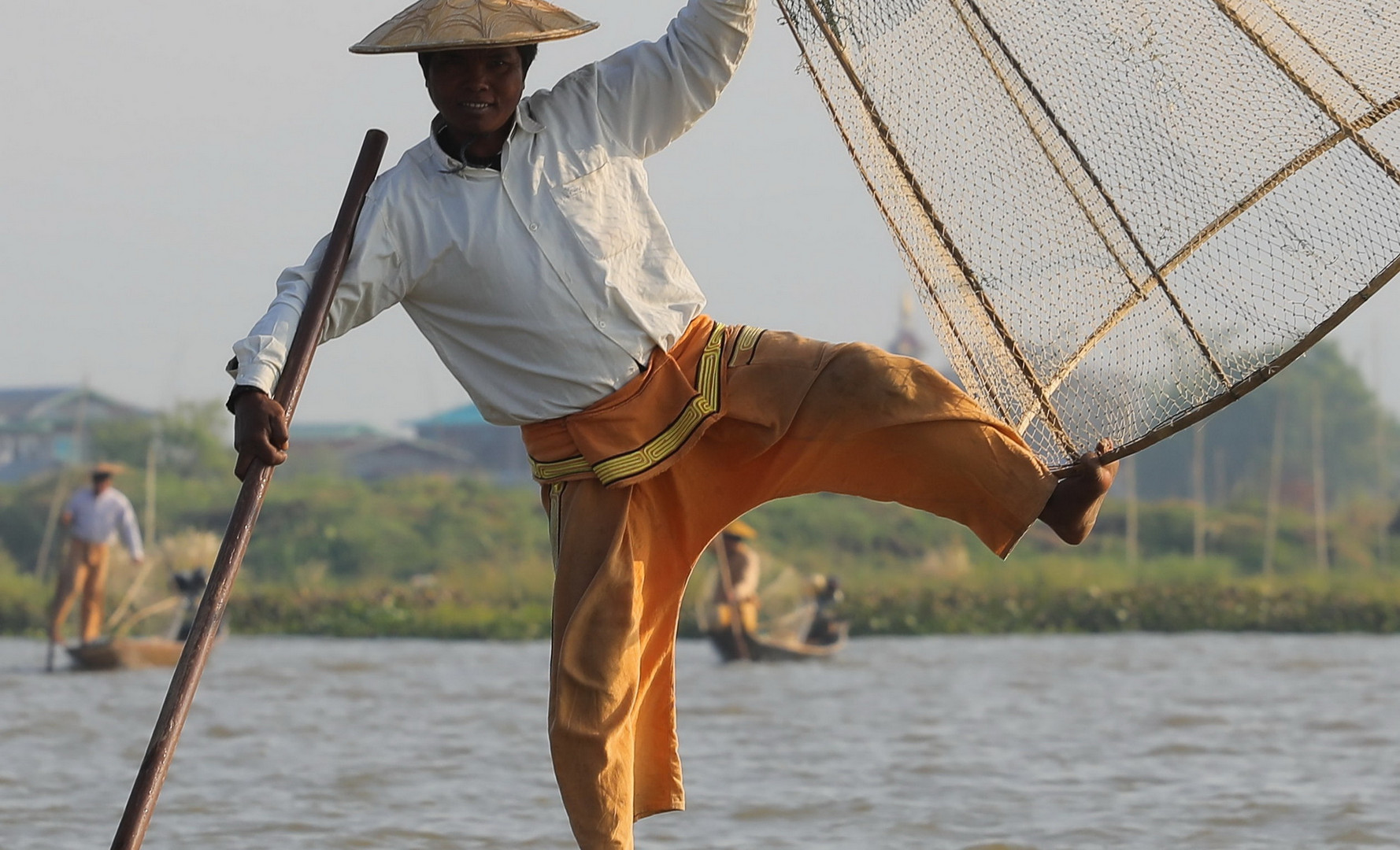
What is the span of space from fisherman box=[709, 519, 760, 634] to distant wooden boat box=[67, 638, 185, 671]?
3753 millimetres

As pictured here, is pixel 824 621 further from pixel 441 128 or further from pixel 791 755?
pixel 441 128

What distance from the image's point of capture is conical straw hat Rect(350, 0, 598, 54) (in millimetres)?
3316

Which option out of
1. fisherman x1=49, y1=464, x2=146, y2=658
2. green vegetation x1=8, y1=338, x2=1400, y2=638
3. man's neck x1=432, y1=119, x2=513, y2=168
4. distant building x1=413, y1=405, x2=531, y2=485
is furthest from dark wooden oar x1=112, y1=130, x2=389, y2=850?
distant building x1=413, y1=405, x2=531, y2=485

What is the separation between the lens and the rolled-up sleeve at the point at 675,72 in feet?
11.5

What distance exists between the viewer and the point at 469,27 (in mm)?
3334

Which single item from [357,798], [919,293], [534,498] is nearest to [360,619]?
[534,498]

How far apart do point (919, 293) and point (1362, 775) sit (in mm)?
4458

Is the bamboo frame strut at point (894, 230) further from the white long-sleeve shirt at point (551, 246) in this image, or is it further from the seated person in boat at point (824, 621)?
the seated person in boat at point (824, 621)

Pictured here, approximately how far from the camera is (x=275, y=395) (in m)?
3.26

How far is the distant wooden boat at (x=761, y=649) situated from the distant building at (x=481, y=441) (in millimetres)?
20772

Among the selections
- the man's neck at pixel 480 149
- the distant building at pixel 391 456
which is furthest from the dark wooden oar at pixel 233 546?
the distant building at pixel 391 456

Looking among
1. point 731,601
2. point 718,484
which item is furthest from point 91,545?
point 718,484

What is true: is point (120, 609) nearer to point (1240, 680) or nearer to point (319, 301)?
point (1240, 680)

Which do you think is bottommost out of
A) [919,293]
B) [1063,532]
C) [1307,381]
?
[1063,532]
